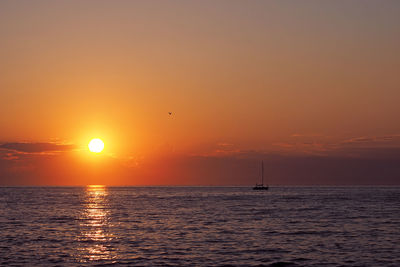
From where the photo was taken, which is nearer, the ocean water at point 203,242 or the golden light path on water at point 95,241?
the ocean water at point 203,242

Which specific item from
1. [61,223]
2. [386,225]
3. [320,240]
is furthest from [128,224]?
[386,225]

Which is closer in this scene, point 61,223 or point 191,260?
point 191,260

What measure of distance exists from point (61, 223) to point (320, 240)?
37.8 metres

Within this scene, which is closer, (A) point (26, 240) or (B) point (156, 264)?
(B) point (156, 264)

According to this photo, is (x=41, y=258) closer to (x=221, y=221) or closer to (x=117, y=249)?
(x=117, y=249)

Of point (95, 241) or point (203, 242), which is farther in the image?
point (95, 241)

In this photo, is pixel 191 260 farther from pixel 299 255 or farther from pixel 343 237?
pixel 343 237

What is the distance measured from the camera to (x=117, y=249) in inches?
1869

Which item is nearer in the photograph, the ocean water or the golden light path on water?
the ocean water

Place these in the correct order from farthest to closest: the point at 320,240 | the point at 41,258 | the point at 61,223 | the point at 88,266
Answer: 1. the point at 61,223
2. the point at 320,240
3. the point at 41,258
4. the point at 88,266

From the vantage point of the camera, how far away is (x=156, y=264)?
39656 mm

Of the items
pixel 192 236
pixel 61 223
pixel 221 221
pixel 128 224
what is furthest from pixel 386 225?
pixel 61 223

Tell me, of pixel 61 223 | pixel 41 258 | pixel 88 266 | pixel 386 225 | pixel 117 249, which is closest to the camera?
pixel 88 266

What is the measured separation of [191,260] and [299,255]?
371 inches
